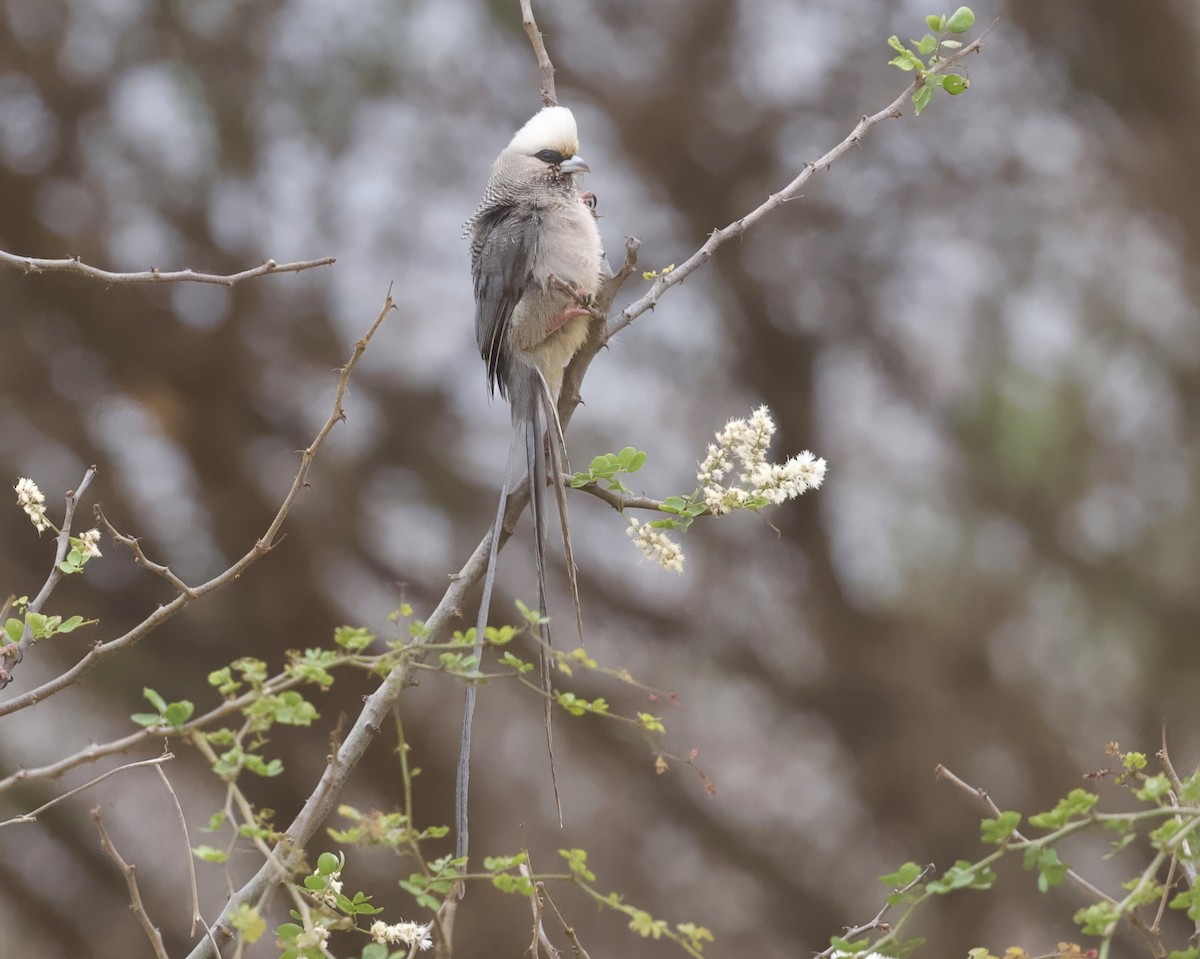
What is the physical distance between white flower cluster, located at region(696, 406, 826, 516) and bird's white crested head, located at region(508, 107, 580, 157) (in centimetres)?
81

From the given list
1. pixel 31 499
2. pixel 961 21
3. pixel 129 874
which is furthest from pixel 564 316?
pixel 129 874

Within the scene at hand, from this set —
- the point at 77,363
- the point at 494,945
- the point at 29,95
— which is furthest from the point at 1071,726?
the point at 29,95

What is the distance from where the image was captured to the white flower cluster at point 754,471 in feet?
3.49

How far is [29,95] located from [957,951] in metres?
3.14

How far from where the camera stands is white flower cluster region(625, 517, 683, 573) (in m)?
1.09

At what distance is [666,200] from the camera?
3139mm

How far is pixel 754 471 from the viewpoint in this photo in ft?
3.54

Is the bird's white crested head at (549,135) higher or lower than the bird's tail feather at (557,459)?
higher

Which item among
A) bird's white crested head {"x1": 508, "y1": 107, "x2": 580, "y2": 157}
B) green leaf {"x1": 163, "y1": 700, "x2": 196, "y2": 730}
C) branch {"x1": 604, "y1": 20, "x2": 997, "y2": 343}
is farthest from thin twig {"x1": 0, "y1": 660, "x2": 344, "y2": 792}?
bird's white crested head {"x1": 508, "y1": 107, "x2": 580, "y2": 157}

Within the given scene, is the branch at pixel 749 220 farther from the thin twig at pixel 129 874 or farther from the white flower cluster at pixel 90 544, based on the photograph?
the thin twig at pixel 129 874

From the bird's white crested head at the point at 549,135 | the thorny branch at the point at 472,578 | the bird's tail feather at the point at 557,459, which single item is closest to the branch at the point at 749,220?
the thorny branch at the point at 472,578

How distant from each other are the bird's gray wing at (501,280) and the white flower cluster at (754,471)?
0.68 meters

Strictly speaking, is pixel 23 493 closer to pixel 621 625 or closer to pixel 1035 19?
pixel 621 625

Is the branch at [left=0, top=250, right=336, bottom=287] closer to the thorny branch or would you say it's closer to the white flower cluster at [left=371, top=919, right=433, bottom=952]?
the thorny branch
